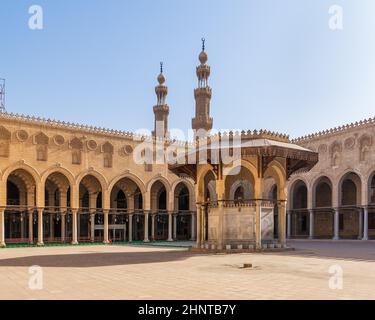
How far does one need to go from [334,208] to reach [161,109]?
2879 cm

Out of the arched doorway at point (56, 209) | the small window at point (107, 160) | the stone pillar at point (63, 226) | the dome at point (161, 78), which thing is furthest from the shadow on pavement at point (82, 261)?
the dome at point (161, 78)

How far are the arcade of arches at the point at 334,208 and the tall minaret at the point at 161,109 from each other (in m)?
21.2

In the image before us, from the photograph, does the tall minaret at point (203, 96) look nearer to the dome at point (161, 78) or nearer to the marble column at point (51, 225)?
the dome at point (161, 78)

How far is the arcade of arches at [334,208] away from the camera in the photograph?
37406mm

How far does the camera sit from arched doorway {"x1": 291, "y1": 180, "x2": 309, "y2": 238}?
4542 centimetres

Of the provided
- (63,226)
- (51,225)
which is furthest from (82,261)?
(51,225)

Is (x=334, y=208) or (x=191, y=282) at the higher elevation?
(x=191, y=282)

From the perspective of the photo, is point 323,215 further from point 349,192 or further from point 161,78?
point 161,78

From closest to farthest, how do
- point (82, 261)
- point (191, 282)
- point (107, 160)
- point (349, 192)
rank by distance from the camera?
1. point (191, 282)
2. point (82, 261)
3. point (107, 160)
4. point (349, 192)

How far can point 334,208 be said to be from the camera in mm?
38188

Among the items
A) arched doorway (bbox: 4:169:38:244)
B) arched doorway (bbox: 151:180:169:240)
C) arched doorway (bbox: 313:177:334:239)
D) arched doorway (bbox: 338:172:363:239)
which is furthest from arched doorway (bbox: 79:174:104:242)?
arched doorway (bbox: 338:172:363:239)

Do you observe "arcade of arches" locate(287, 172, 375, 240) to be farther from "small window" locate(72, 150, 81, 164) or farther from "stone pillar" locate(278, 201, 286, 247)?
"small window" locate(72, 150, 81, 164)
